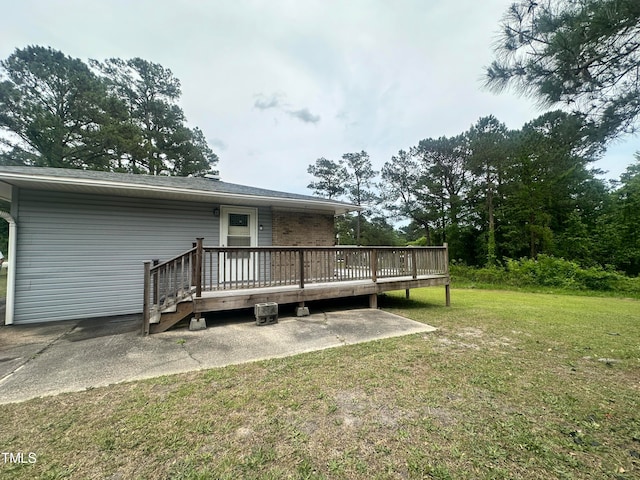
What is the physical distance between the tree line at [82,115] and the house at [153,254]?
1443cm

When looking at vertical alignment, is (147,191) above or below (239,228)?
above

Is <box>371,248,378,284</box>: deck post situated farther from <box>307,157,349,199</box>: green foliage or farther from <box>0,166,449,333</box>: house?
<box>307,157,349,199</box>: green foliage

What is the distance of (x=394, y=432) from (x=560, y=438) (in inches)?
50.5

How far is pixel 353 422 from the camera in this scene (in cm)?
218

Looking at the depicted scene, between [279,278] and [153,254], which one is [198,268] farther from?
[153,254]

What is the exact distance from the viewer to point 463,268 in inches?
731

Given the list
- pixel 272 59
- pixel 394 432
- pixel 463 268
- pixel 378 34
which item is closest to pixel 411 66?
pixel 378 34

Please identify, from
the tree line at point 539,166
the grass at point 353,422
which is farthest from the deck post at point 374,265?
the tree line at point 539,166

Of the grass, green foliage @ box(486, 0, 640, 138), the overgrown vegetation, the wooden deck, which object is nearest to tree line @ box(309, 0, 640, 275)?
green foliage @ box(486, 0, 640, 138)

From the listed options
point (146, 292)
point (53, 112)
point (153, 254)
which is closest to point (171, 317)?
point (146, 292)

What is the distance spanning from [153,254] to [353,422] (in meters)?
6.22

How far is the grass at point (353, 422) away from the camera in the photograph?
1715 millimetres

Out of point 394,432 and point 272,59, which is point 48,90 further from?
point 394,432

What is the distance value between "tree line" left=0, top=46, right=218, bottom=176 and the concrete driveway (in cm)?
1759
